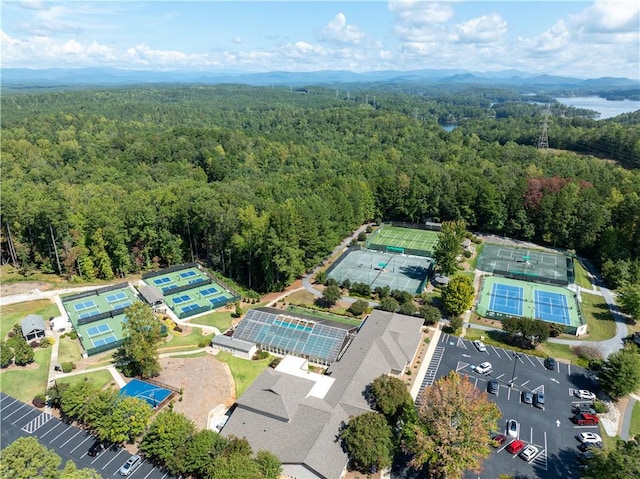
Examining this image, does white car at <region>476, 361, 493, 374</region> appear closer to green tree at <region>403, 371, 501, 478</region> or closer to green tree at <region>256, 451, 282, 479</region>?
green tree at <region>403, 371, 501, 478</region>

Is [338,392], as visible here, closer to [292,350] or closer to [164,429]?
[292,350]

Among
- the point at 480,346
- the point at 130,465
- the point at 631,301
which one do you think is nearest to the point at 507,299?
the point at 631,301

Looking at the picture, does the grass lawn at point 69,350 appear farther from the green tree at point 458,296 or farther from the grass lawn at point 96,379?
the green tree at point 458,296

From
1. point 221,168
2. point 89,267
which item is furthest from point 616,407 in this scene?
point 221,168

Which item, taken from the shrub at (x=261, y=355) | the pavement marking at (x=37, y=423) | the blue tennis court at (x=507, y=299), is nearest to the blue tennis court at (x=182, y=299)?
the shrub at (x=261, y=355)

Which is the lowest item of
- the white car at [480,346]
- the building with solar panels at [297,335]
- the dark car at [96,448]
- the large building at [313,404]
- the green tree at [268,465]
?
the white car at [480,346]

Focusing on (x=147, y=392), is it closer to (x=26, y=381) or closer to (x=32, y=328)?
(x=26, y=381)
